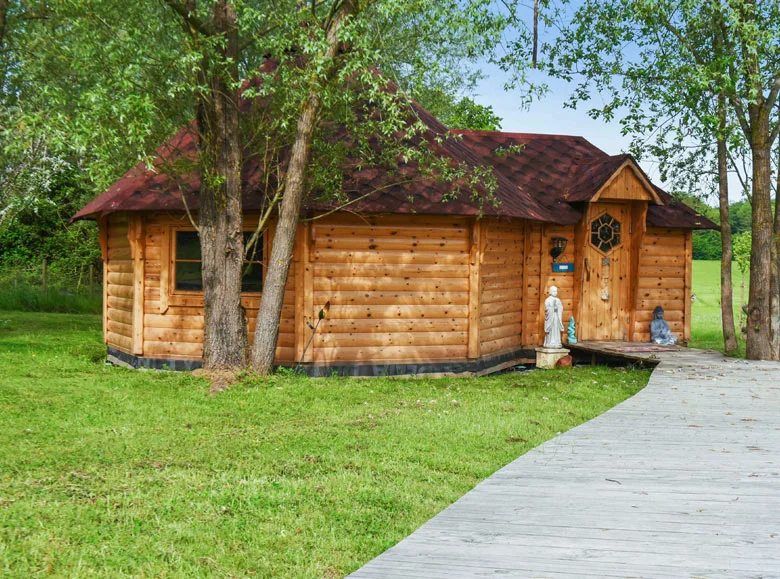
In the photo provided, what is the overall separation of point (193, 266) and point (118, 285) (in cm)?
229

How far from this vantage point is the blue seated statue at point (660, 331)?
54.9 feet

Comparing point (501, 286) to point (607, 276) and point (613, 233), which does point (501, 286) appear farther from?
point (613, 233)

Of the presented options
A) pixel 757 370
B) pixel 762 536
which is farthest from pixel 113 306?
pixel 762 536

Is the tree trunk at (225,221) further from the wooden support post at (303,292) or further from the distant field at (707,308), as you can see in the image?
the distant field at (707,308)

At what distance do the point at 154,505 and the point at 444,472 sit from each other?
2.42 meters

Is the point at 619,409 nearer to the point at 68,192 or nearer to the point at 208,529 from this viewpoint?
the point at 208,529

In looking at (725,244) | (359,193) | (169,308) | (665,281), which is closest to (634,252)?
(665,281)

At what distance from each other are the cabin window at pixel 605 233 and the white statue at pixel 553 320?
1.85m

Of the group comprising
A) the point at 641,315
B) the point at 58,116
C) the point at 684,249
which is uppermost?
the point at 58,116

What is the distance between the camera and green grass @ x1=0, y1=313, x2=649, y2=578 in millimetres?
5094

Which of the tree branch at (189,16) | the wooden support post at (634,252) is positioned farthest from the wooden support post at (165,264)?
the wooden support post at (634,252)

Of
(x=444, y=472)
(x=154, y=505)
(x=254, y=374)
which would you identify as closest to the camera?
(x=154, y=505)

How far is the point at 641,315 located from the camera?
1712 centimetres

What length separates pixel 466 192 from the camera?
14.0 m
